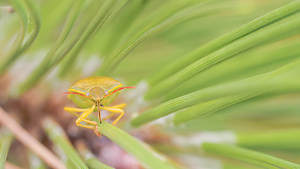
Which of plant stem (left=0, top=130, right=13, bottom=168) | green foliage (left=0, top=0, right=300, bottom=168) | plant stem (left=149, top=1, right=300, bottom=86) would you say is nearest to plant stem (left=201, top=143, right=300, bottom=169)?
green foliage (left=0, top=0, right=300, bottom=168)

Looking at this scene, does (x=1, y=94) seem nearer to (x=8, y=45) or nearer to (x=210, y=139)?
(x=8, y=45)

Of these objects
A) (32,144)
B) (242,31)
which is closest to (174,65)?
(242,31)

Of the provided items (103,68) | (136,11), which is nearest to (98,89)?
(103,68)

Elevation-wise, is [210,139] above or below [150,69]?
below

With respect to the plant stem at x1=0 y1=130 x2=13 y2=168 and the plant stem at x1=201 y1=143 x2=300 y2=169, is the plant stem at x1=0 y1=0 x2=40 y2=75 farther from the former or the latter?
the plant stem at x1=201 y1=143 x2=300 y2=169

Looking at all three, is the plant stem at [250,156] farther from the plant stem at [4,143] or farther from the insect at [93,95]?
the plant stem at [4,143]

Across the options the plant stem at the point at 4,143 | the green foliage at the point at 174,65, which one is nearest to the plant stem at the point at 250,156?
the green foliage at the point at 174,65

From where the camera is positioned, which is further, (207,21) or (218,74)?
(207,21)

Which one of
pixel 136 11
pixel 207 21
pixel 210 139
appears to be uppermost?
pixel 207 21
